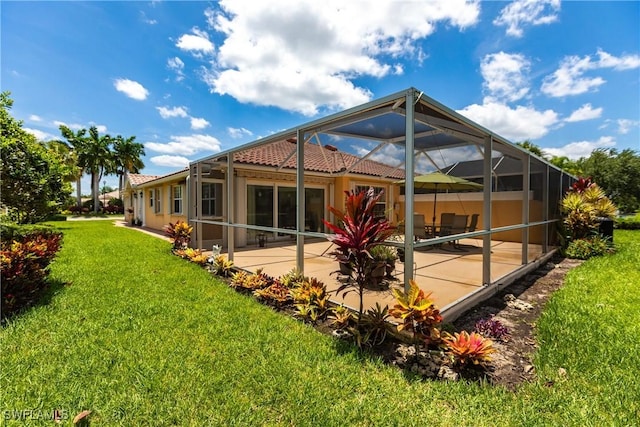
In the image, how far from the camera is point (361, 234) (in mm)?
3709

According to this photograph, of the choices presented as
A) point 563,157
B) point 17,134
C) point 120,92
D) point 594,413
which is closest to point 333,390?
point 594,413

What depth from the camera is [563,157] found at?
94.0 ft

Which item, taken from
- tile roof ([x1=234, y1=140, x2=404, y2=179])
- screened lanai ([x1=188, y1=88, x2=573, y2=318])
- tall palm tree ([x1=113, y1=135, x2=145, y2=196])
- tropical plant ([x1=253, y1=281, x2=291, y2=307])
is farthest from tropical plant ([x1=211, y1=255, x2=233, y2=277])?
tall palm tree ([x1=113, y1=135, x2=145, y2=196])

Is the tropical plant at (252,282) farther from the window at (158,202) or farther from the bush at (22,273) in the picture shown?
the window at (158,202)

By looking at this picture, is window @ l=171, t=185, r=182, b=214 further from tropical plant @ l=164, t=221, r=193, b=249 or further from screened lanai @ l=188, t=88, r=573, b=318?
tropical plant @ l=164, t=221, r=193, b=249

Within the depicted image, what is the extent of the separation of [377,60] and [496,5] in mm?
3806

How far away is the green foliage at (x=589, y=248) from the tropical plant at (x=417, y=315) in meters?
8.91

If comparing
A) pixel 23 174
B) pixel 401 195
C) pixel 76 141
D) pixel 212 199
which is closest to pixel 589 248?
pixel 401 195

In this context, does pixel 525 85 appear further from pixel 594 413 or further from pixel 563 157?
pixel 563 157

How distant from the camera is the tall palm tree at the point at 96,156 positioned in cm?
3612

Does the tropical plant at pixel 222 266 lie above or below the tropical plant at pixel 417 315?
below

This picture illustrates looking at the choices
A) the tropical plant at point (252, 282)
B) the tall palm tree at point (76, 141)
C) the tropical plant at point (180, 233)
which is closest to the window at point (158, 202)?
the tropical plant at point (180, 233)

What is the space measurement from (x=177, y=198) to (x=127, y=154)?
3341 centimetres

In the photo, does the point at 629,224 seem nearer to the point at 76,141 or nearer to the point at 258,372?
the point at 258,372
